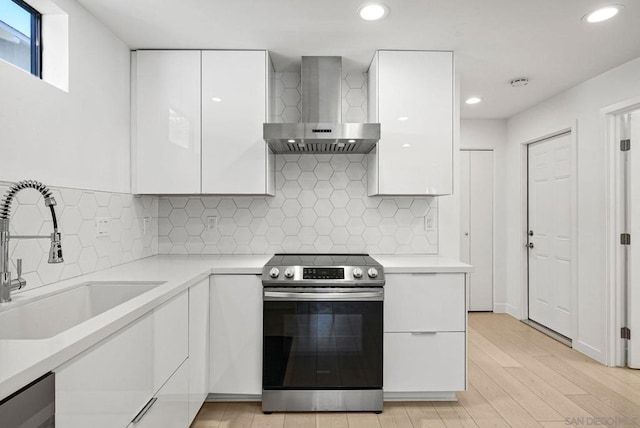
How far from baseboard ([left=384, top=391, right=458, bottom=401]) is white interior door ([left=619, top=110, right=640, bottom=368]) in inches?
65.1

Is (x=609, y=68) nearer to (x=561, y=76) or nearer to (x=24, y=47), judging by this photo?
(x=561, y=76)

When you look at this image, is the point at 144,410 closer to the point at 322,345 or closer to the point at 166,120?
the point at 322,345

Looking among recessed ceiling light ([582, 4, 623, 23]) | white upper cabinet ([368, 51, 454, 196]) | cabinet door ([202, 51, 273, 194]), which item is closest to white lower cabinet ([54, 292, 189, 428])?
cabinet door ([202, 51, 273, 194])

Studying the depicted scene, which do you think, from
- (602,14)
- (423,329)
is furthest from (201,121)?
(602,14)

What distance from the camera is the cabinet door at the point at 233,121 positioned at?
2637 mm

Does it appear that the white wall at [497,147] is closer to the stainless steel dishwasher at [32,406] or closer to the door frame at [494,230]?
the door frame at [494,230]

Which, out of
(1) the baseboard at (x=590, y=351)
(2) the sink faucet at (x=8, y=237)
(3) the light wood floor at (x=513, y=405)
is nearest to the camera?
(2) the sink faucet at (x=8, y=237)

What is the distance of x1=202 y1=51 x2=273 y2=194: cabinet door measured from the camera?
264 cm

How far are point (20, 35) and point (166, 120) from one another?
918 millimetres

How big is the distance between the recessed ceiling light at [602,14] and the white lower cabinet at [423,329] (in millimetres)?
1681

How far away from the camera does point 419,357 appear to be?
2396 millimetres

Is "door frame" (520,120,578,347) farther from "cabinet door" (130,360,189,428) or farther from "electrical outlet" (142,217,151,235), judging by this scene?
"electrical outlet" (142,217,151,235)

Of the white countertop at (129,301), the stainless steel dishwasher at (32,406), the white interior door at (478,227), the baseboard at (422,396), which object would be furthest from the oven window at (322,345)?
the white interior door at (478,227)

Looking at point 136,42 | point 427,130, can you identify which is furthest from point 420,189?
point 136,42
